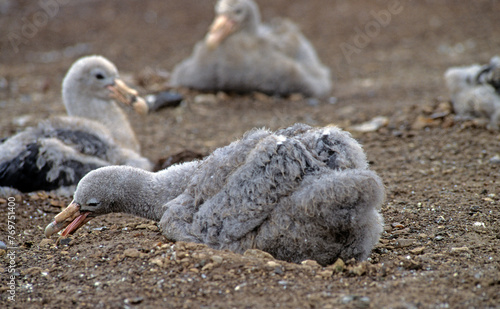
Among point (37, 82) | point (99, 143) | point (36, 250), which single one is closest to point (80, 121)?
point (99, 143)

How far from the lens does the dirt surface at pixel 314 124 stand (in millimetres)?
3643

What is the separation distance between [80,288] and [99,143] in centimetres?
257

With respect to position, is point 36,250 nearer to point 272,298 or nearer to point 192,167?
point 192,167

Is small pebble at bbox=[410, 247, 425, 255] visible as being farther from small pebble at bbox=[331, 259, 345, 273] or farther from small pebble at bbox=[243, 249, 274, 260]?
small pebble at bbox=[243, 249, 274, 260]

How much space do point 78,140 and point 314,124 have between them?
3.56 meters

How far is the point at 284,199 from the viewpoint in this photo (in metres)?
3.96

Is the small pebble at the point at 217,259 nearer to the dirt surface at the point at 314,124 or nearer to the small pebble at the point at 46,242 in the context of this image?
the dirt surface at the point at 314,124

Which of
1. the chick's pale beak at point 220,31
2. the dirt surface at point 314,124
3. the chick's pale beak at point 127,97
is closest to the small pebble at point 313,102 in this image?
the dirt surface at point 314,124

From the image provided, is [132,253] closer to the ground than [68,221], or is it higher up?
closer to the ground

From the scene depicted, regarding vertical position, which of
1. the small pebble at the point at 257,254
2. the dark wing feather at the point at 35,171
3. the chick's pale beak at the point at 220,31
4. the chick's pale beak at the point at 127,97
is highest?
the chick's pale beak at the point at 220,31

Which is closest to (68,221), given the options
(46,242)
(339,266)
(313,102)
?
(46,242)

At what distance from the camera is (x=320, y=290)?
11.6ft

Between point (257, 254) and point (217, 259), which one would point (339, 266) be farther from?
point (217, 259)

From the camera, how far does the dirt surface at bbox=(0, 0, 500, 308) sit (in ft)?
12.0
